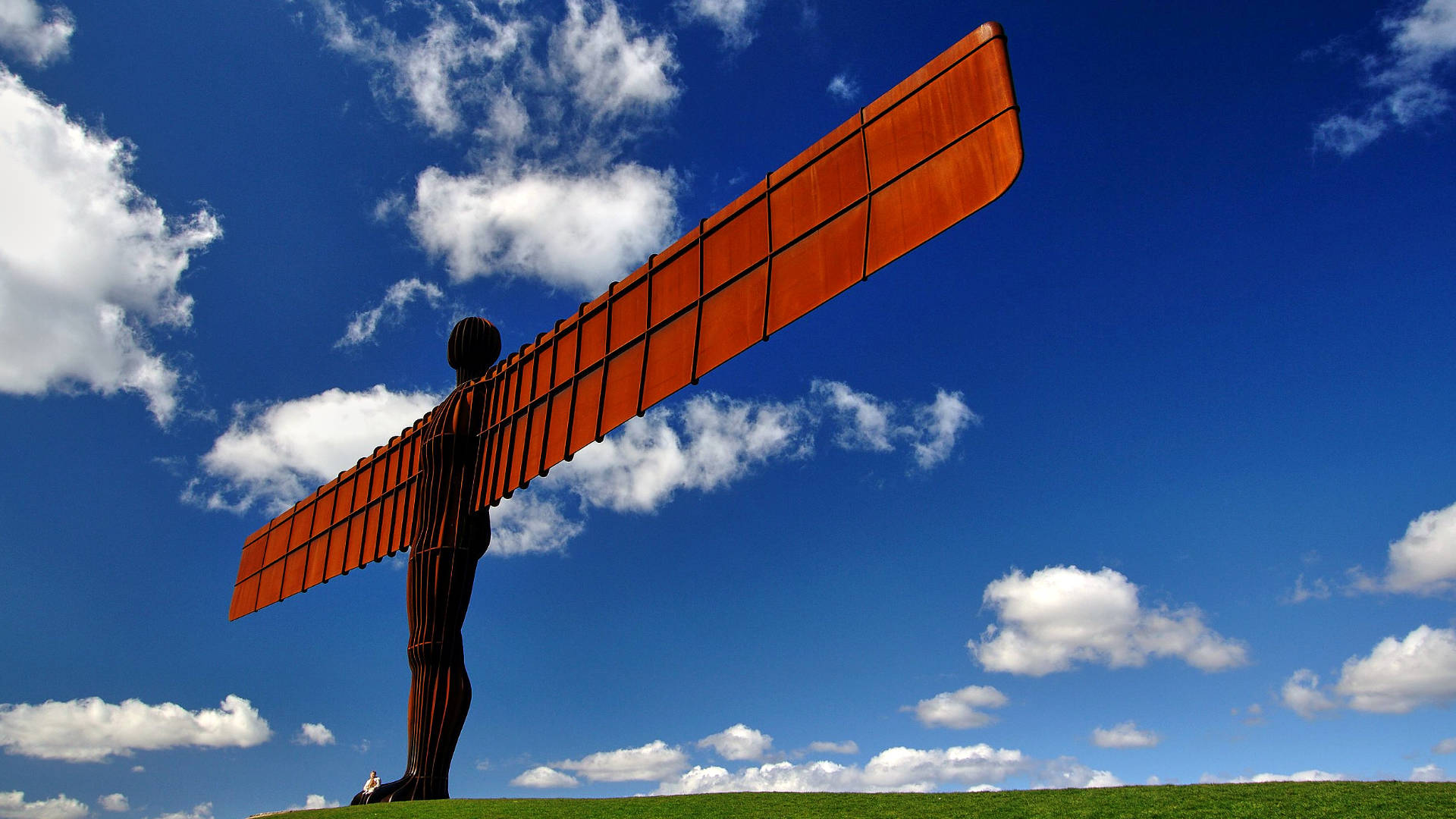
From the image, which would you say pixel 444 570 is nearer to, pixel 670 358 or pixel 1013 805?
pixel 670 358

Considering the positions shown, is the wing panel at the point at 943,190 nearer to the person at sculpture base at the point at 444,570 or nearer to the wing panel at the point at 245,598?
the person at sculpture base at the point at 444,570

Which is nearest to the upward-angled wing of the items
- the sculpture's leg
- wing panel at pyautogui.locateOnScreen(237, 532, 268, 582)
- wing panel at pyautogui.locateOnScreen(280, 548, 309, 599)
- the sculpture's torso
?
the sculpture's torso

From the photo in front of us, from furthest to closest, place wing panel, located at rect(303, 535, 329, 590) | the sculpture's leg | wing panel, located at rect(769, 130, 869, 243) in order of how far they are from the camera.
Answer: wing panel, located at rect(303, 535, 329, 590) < the sculpture's leg < wing panel, located at rect(769, 130, 869, 243)

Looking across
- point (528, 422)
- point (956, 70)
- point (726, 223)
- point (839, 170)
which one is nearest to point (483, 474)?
point (528, 422)

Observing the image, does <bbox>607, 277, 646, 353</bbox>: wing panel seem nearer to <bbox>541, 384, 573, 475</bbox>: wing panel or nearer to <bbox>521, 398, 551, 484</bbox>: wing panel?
<bbox>541, 384, 573, 475</bbox>: wing panel

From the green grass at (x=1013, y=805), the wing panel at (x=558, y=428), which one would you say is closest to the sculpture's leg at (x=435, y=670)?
the green grass at (x=1013, y=805)

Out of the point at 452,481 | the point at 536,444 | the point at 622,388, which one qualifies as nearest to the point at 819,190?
the point at 622,388
